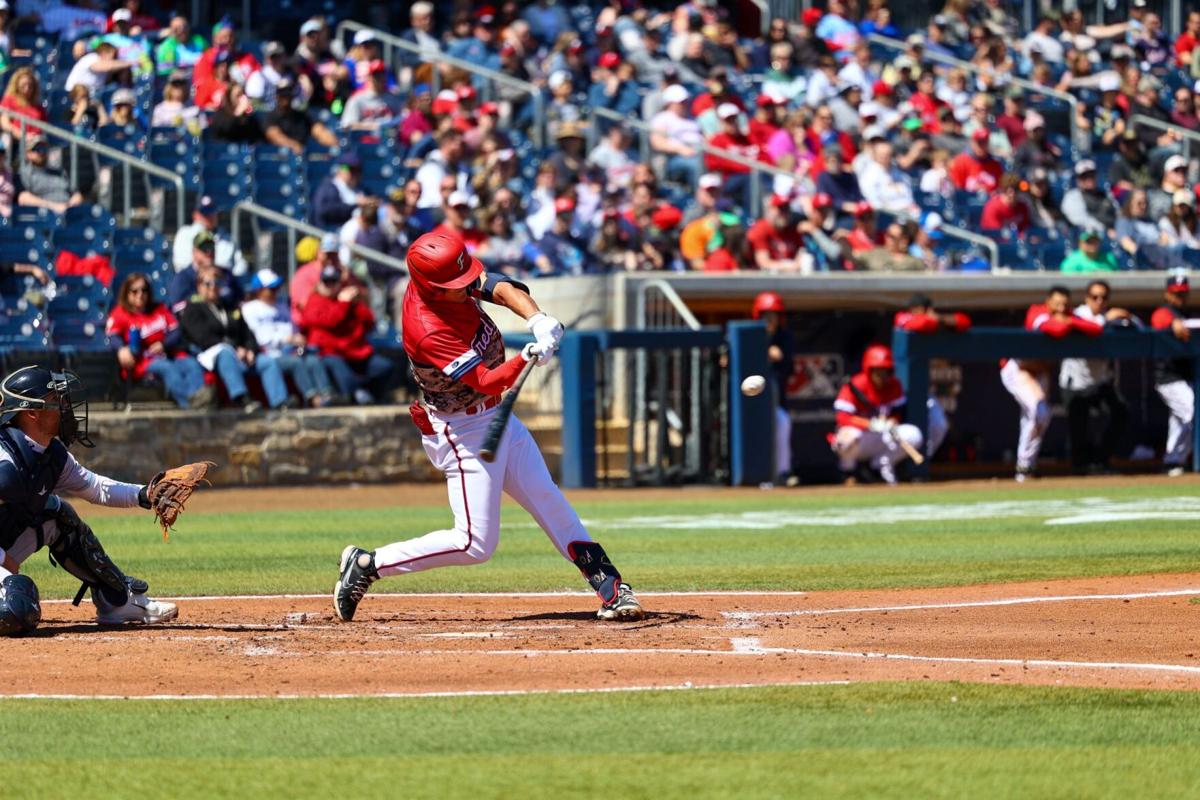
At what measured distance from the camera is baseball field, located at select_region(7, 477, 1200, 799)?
489 cm

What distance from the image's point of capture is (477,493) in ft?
24.9

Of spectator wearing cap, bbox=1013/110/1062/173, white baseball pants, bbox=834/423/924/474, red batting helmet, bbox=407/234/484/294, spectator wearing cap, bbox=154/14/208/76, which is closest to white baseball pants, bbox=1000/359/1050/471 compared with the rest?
white baseball pants, bbox=834/423/924/474

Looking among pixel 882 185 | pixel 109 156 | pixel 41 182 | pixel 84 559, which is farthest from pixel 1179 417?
pixel 84 559

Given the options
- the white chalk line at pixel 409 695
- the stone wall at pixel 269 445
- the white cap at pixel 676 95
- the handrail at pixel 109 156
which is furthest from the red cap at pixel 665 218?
the white chalk line at pixel 409 695

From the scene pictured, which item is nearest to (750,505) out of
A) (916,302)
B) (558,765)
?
(916,302)

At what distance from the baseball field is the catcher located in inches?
6.8

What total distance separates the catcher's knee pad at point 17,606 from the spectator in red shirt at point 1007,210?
49.0 ft

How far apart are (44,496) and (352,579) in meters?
1.32

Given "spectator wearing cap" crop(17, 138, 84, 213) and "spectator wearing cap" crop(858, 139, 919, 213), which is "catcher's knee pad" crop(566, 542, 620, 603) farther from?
"spectator wearing cap" crop(858, 139, 919, 213)

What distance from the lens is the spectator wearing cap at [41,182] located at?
1720 cm

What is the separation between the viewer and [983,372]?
64.7 feet

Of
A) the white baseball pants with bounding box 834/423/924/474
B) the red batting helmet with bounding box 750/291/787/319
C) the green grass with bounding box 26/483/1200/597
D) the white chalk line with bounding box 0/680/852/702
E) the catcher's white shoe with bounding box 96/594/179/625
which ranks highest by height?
the red batting helmet with bounding box 750/291/787/319

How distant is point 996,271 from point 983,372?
111 centimetres

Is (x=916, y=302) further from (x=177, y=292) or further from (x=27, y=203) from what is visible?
(x=27, y=203)
